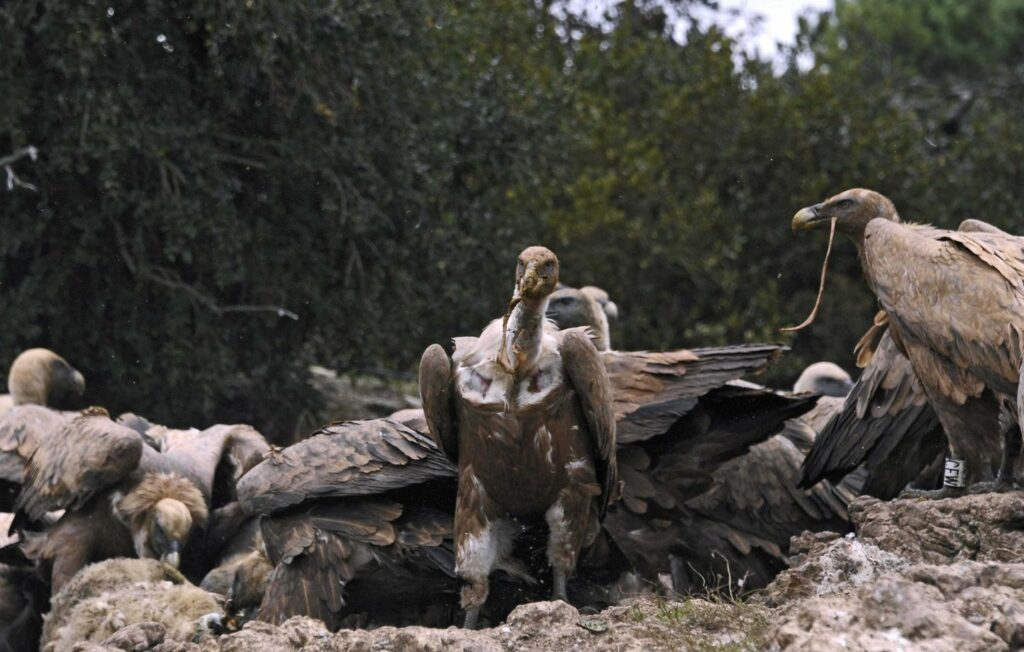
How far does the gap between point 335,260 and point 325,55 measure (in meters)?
1.61

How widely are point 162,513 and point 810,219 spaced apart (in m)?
Answer: 2.90

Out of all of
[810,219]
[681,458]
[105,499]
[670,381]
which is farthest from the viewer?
[105,499]

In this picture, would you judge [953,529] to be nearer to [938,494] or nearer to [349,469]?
[938,494]

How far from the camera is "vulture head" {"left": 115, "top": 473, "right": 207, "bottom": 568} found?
22.2 feet

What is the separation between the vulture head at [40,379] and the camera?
9445mm

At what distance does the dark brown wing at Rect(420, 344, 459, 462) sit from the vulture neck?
0.82ft

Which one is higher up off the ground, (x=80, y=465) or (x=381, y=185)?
(x=381, y=185)

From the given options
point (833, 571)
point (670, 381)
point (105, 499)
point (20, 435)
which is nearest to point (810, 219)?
point (670, 381)

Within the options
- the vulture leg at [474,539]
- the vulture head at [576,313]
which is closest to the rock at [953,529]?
the vulture leg at [474,539]

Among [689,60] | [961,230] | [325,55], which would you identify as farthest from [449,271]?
[961,230]

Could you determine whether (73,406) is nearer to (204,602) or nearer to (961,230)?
(204,602)

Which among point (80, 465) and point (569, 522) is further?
point (80, 465)

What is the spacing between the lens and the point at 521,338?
5320mm

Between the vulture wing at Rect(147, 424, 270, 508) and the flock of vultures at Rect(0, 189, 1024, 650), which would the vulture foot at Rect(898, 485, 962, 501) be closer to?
the flock of vultures at Rect(0, 189, 1024, 650)
